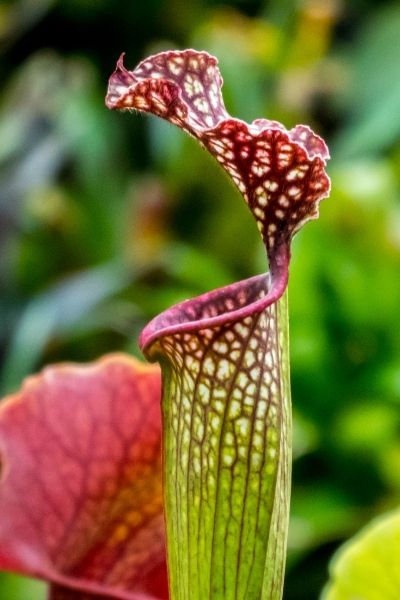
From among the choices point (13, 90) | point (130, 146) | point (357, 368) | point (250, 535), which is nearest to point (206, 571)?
point (250, 535)

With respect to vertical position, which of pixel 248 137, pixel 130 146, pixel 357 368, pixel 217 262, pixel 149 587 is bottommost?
pixel 149 587

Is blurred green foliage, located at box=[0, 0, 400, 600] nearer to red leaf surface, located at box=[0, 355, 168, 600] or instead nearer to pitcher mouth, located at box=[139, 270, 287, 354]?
red leaf surface, located at box=[0, 355, 168, 600]

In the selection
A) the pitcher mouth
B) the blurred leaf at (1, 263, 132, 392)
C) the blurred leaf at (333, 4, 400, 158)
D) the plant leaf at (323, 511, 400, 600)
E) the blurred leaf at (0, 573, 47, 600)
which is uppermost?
the blurred leaf at (333, 4, 400, 158)

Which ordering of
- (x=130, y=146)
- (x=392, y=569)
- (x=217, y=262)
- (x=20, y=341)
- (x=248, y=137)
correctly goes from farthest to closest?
(x=130, y=146) < (x=217, y=262) < (x=20, y=341) < (x=392, y=569) < (x=248, y=137)

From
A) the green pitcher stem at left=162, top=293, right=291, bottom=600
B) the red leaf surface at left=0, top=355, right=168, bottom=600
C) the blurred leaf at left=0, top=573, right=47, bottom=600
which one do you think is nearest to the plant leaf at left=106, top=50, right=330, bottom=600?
the green pitcher stem at left=162, top=293, right=291, bottom=600

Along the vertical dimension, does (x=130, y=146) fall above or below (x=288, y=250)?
above

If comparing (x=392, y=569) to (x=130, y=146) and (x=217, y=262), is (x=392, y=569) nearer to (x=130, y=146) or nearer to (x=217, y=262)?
(x=217, y=262)

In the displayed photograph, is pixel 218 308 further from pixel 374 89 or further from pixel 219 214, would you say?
pixel 374 89
